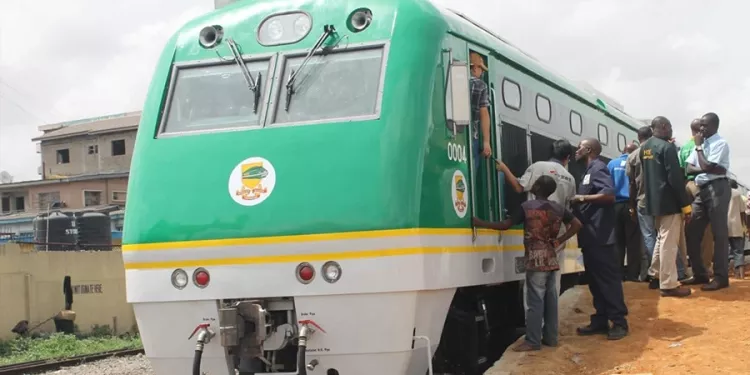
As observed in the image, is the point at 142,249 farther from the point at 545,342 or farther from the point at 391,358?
the point at 545,342

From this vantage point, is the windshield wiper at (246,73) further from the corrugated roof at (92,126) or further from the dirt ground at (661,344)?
the corrugated roof at (92,126)

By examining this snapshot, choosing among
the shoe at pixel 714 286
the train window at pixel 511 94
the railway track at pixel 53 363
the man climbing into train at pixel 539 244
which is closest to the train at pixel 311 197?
the man climbing into train at pixel 539 244

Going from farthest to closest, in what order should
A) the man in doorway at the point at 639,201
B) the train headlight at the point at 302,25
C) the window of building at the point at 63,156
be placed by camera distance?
1. the window of building at the point at 63,156
2. the man in doorway at the point at 639,201
3. the train headlight at the point at 302,25

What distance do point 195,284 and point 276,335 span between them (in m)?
0.75

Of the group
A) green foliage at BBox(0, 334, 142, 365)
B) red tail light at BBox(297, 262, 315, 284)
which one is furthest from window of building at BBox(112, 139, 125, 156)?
red tail light at BBox(297, 262, 315, 284)

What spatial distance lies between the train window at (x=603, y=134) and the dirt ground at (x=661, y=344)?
11.7 ft

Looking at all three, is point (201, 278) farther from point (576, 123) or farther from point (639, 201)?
point (576, 123)

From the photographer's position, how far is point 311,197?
19.7 ft

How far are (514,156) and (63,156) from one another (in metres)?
45.2

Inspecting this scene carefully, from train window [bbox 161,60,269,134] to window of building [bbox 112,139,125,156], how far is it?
4077 centimetres

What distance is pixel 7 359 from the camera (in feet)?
46.1

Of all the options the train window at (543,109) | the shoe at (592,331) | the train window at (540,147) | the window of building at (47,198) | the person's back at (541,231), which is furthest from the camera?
the window of building at (47,198)

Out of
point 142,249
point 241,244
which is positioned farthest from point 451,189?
point 142,249

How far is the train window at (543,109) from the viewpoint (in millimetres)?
8891
